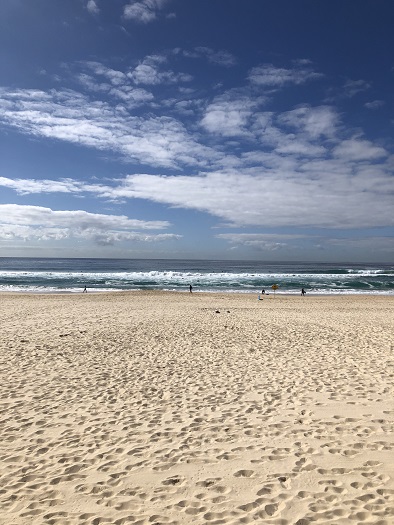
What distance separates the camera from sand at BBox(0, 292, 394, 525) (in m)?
4.33

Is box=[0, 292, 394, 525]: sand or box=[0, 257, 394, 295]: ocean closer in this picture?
box=[0, 292, 394, 525]: sand

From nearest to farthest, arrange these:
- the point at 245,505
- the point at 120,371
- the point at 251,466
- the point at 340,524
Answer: the point at 340,524, the point at 245,505, the point at 251,466, the point at 120,371

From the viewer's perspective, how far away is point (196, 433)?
614 centimetres

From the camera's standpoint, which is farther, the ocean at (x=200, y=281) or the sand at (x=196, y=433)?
the ocean at (x=200, y=281)

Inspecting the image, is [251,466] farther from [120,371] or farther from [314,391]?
[120,371]

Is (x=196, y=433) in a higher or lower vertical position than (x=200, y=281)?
lower

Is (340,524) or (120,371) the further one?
(120,371)

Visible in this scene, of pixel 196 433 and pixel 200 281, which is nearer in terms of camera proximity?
pixel 196 433

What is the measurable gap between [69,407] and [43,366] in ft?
10.7

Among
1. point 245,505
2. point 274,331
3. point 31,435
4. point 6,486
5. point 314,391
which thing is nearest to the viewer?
point 245,505

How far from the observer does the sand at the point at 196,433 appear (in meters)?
4.33

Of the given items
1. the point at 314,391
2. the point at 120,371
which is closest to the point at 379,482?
the point at 314,391

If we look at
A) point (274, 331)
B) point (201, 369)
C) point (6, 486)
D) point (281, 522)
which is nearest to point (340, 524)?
point (281, 522)

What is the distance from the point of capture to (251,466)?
202 inches
